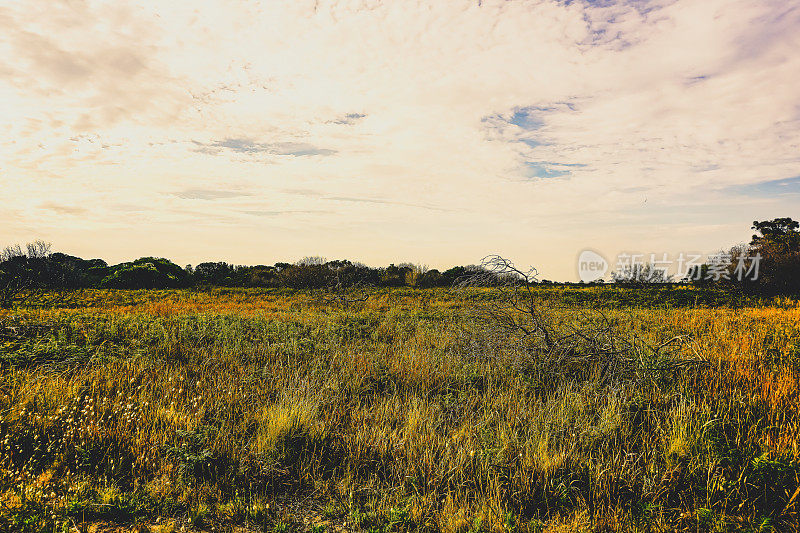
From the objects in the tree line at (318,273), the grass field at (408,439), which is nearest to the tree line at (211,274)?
the tree line at (318,273)

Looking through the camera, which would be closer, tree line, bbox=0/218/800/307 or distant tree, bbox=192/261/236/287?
tree line, bbox=0/218/800/307

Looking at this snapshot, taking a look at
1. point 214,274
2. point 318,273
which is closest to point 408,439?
Result: point 318,273

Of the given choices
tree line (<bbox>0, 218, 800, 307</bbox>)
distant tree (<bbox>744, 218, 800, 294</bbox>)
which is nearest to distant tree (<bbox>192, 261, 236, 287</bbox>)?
tree line (<bbox>0, 218, 800, 307</bbox>)

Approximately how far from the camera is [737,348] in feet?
31.1

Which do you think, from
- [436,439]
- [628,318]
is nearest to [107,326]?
[436,439]

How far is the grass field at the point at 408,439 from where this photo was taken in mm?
3994

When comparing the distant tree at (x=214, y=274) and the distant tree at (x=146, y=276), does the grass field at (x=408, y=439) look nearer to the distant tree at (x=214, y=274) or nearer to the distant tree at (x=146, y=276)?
the distant tree at (x=146, y=276)

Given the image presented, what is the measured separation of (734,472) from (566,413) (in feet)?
5.75

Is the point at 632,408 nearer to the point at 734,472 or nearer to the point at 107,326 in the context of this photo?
the point at 734,472

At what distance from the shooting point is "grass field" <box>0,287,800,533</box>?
399cm

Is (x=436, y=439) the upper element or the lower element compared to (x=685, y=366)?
lower

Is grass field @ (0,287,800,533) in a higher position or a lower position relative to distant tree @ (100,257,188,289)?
lower

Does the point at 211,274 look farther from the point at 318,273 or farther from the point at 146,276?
the point at 318,273

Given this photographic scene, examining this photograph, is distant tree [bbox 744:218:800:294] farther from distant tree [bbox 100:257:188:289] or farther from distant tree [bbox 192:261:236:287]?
distant tree [bbox 100:257:188:289]
